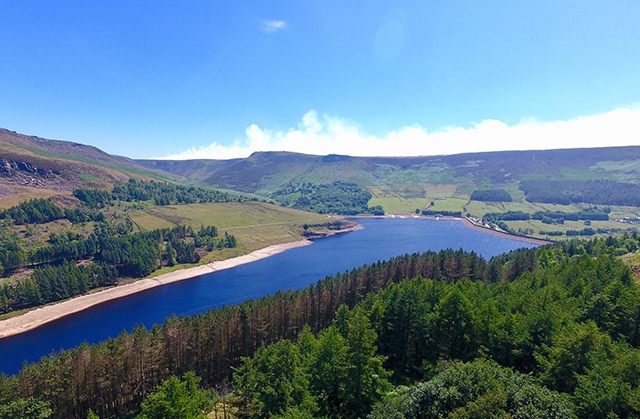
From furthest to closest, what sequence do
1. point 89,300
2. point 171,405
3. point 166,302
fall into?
point 166,302 < point 89,300 < point 171,405

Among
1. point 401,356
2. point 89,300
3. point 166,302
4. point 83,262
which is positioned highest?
point 401,356

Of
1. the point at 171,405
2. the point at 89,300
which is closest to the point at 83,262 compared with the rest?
the point at 89,300

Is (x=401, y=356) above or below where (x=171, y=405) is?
below

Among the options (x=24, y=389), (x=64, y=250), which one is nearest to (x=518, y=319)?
(x=24, y=389)

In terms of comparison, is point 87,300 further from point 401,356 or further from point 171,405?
point 171,405

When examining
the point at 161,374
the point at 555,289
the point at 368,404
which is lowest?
the point at 161,374

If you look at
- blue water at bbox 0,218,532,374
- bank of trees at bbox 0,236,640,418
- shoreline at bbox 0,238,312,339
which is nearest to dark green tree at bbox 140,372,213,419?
bank of trees at bbox 0,236,640,418

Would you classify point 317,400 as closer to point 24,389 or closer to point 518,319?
point 518,319

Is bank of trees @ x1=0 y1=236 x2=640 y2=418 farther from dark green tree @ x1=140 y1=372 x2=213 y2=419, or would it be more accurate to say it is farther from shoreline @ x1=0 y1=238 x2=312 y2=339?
shoreline @ x1=0 y1=238 x2=312 y2=339

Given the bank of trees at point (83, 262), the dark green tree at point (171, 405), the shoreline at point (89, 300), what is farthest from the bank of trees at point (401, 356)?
the bank of trees at point (83, 262)
